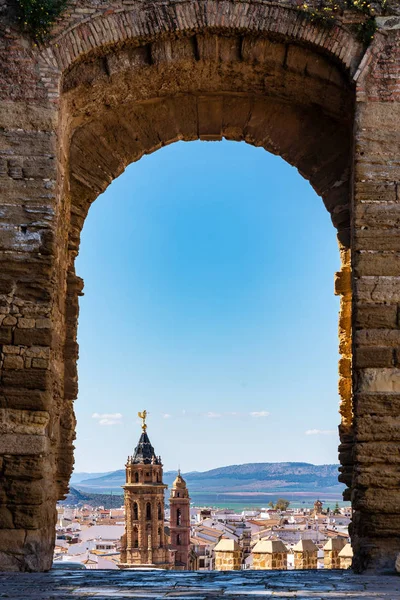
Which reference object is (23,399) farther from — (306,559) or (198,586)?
(306,559)

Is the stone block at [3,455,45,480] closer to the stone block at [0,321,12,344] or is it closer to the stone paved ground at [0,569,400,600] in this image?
the stone paved ground at [0,569,400,600]

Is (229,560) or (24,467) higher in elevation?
(24,467)

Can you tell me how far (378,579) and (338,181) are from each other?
3.83 metres

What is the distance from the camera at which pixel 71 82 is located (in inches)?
292

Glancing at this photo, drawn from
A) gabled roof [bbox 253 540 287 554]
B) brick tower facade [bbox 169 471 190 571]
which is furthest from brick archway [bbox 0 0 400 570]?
brick tower facade [bbox 169 471 190 571]

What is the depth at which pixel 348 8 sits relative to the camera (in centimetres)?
725

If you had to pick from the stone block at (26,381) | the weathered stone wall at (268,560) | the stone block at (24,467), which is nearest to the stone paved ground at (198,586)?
the stone block at (24,467)

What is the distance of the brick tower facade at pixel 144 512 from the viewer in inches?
2176

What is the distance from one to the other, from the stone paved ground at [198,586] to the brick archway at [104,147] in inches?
20.6

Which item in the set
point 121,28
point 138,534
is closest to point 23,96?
point 121,28

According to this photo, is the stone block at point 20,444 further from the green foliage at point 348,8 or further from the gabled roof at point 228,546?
the gabled roof at point 228,546

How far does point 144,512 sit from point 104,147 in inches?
1994

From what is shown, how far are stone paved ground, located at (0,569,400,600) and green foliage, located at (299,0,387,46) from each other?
4.24 metres

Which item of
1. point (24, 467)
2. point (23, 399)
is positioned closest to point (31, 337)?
point (23, 399)
